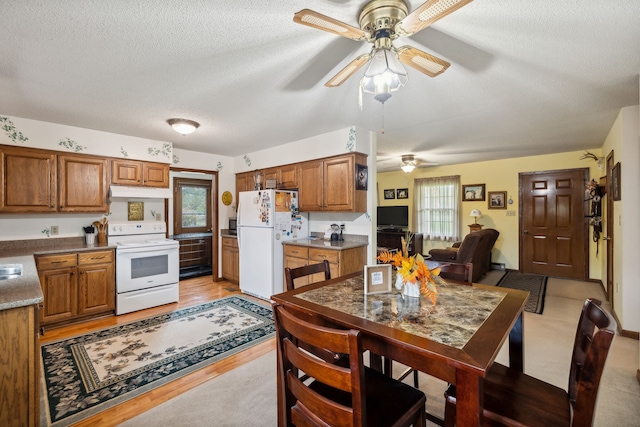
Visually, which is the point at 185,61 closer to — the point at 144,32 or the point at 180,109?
the point at 144,32

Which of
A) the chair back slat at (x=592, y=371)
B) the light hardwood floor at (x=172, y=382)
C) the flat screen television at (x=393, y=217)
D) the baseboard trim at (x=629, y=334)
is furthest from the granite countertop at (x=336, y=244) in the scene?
the flat screen television at (x=393, y=217)

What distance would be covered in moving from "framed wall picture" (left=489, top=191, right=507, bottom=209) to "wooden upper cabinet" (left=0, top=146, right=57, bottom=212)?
7220 millimetres

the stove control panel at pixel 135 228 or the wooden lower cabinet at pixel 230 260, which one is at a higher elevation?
the stove control panel at pixel 135 228

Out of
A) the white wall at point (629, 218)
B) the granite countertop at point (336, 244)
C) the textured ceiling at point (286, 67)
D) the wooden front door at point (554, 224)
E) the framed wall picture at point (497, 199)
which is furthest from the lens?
the framed wall picture at point (497, 199)

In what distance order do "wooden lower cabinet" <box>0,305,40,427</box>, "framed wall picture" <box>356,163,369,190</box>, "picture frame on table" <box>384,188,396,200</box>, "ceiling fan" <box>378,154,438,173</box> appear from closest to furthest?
1. "wooden lower cabinet" <box>0,305,40,427</box>
2. "framed wall picture" <box>356,163,369,190</box>
3. "ceiling fan" <box>378,154,438,173</box>
4. "picture frame on table" <box>384,188,396,200</box>

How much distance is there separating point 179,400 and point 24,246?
9.84 ft

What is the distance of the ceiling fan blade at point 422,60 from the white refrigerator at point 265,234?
2726 millimetres

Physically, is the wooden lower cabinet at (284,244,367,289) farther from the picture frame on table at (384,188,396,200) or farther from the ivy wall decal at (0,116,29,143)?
the picture frame on table at (384,188,396,200)

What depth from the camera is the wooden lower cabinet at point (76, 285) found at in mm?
3090

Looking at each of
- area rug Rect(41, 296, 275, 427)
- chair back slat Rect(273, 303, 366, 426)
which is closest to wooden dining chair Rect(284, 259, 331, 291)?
chair back slat Rect(273, 303, 366, 426)

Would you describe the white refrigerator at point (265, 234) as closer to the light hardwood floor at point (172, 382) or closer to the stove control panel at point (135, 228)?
the light hardwood floor at point (172, 382)

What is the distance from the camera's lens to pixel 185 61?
2.00m

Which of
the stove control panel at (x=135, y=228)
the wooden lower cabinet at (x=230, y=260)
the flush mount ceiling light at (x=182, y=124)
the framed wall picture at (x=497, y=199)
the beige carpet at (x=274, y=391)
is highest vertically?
the flush mount ceiling light at (x=182, y=124)

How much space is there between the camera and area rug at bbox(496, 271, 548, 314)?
3838 mm
